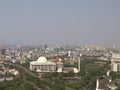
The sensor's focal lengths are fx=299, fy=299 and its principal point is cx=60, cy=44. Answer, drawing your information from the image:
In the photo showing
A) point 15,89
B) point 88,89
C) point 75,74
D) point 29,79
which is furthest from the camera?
point 75,74

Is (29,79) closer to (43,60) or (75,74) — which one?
(75,74)

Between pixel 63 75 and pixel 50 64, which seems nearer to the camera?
pixel 63 75

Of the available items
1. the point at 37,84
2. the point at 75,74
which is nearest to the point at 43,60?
the point at 75,74

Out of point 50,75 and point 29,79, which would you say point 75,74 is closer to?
point 50,75

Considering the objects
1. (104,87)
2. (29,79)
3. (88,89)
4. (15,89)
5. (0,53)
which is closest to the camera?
(15,89)

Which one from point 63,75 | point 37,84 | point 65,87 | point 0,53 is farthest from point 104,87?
point 0,53

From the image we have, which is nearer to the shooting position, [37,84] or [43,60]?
[37,84]

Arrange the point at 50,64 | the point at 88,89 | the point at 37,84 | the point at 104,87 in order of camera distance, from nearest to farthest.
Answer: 1. the point at 104,87
2. the point at 88,89
3. the point at 37,84
4. the point at 50,64

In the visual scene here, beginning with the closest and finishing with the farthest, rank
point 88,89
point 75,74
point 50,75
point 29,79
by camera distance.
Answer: point 88,89, point 29,79, point 50,75, point 75,74
